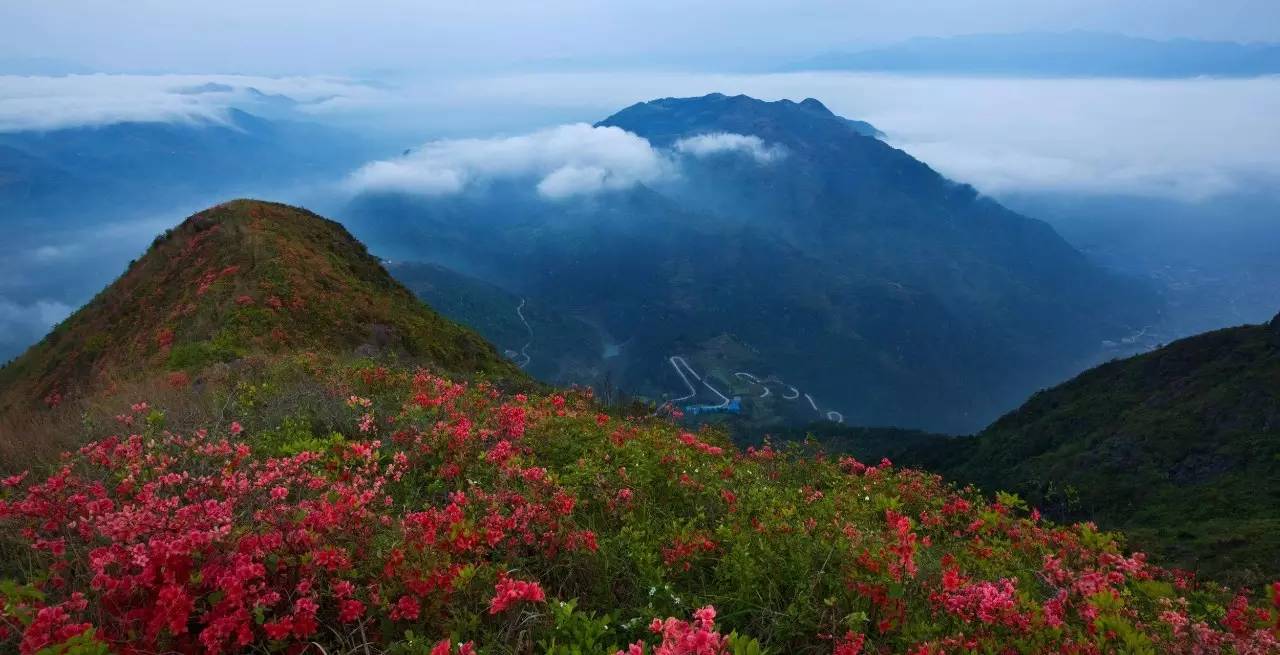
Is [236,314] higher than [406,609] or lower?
lower

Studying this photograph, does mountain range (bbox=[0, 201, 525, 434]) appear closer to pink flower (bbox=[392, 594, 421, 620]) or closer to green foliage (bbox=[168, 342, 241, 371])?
green foliage (bbox=[168, 342, 241, 371])

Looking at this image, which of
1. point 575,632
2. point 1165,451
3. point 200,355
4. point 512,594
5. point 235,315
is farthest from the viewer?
point 1165,451

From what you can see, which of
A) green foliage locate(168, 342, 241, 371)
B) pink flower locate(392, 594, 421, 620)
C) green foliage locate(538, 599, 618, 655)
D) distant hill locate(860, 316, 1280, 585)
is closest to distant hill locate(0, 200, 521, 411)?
green foliage locate(168, 342, 241, 371)

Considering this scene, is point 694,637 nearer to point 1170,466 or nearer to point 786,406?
point 1170,466

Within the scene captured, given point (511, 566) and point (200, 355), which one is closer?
point (511, 566)

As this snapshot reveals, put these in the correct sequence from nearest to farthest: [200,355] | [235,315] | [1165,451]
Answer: [200,355] < [235,315] < [1165,451]

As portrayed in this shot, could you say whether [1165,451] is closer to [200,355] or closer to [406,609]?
[200,355]

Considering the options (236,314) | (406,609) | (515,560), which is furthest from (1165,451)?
(406,609)

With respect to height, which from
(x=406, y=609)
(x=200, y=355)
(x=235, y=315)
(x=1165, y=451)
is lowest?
(x=1165, y=451)
